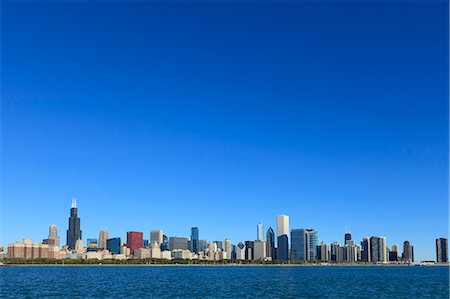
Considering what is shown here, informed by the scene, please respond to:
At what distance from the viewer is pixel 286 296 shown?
7069cm

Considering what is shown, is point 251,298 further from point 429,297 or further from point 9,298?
point 9,298

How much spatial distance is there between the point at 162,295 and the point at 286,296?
54.6 ft

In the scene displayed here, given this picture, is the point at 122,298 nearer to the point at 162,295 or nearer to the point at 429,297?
the point at 162,295

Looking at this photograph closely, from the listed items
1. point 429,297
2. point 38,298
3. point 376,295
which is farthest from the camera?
point 376,295

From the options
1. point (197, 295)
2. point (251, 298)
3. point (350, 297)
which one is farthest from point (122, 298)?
point (350, 297)

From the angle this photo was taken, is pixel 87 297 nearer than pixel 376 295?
Yes

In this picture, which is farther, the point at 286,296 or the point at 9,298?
the point at 286,296

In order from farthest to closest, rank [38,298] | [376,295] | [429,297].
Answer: [376,295], [429,297], [38,298]

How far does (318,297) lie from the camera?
70688 millimetres

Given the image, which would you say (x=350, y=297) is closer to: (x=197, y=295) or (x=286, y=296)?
(x=286, y=296)

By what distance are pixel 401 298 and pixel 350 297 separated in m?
6.40

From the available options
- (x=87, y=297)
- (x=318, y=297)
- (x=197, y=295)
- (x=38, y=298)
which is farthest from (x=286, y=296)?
(x=38, y=298)

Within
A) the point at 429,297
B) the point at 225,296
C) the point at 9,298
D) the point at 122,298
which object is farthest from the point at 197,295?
the point at 429,297

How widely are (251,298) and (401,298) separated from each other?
19457 millimetres
